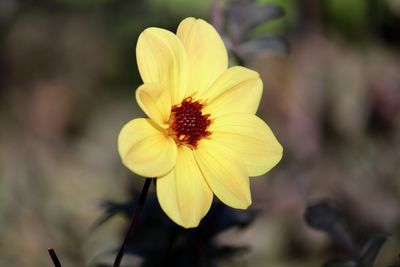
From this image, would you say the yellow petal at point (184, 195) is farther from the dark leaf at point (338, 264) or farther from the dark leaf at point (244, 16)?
the dark leaf at point (244, 16)

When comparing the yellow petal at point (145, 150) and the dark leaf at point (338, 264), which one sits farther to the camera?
the dark leaf at point (338, 264)

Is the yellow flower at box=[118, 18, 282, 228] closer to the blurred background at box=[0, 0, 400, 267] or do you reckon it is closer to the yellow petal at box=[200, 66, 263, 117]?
the yellow petal at box=[200, 66, 263, 117]

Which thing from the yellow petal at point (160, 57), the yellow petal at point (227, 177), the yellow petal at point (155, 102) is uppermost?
the yellow petal at point (160, 57)

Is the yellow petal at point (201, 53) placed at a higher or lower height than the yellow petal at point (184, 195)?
higher

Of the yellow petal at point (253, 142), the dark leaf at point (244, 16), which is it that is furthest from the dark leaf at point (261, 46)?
the yellow petal at point (253, 142)

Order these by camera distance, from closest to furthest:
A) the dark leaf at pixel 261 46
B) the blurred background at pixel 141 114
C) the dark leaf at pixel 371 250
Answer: the dark leaf at pixel 371 250, the dark leaf at pixel 261 46, the blurred background at pixel 141 114

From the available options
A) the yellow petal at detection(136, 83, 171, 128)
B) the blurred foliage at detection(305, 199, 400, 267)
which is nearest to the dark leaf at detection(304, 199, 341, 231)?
the blurred foliage at detection(305, 199, 400, 267)

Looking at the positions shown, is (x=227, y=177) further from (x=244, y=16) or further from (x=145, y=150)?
(x=244, y=16)

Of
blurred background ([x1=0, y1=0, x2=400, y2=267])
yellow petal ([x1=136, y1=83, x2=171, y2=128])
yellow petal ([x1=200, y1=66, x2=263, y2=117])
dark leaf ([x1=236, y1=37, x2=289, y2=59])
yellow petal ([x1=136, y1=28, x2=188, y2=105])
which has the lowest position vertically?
blurred background ([x1=0, y1=0, x2=400, y2=267])
